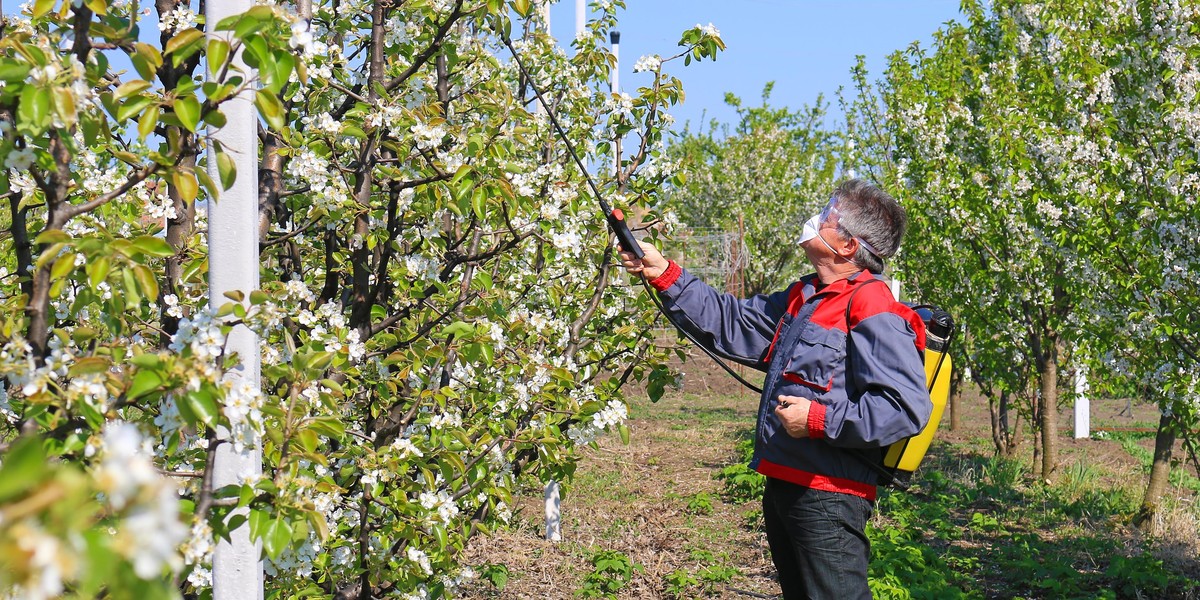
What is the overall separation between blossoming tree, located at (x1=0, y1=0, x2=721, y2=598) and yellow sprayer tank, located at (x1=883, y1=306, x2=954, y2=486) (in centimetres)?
98

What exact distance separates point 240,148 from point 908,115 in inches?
254

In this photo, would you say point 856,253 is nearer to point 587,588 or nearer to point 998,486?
point 587,588

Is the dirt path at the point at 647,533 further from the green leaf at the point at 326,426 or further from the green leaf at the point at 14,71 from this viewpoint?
the green leaf at the point at 14,71

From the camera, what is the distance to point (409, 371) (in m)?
2.83

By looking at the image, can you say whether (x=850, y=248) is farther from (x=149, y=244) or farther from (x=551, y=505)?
(x=551, y=505)

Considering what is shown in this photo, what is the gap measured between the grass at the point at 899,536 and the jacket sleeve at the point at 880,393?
145 centimetres

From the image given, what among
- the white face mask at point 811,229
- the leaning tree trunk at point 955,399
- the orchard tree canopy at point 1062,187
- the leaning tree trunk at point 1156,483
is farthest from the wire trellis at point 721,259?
the white face mask at point 811,229

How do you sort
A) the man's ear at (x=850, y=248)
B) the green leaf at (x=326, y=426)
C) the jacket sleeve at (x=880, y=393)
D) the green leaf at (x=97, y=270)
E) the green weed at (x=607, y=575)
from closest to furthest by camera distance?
the green leaf at (x=97, y=270) → the green leaf at (x=326, y=426) → the jacket sleeve at (x=880, y=393) → the man's ear at (x=850, y=248) → the green weed at (x=607, y=575)

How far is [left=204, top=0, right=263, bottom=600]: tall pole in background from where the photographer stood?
188cm

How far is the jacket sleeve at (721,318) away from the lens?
3.04 meters

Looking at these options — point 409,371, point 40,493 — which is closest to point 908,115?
point 409,371

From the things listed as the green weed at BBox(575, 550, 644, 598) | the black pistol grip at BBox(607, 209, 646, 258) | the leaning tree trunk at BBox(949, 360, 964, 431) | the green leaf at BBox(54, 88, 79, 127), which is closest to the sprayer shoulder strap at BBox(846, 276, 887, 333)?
the black pistol grip at BBox(607, 209, 646, 258)

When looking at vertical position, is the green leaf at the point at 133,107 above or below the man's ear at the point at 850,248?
above

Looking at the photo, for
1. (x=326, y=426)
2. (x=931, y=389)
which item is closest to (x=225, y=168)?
(x=326, y=426)
